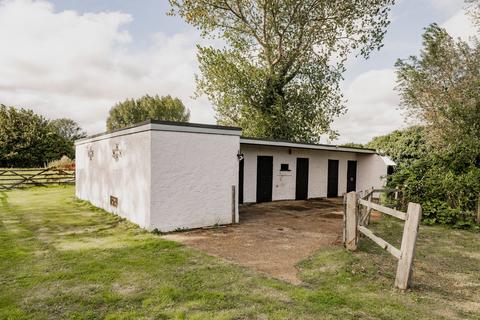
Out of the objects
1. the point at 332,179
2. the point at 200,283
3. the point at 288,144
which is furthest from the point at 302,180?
the point at 200,283

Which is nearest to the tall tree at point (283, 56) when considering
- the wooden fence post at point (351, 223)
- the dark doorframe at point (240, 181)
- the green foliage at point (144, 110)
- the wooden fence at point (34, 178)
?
the dark doorframe at point (240, 181)

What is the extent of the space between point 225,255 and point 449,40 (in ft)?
46.8

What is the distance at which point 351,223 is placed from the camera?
6.38 metres

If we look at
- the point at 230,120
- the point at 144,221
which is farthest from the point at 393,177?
the point at 230,120

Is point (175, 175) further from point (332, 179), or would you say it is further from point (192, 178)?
point (332, 179)

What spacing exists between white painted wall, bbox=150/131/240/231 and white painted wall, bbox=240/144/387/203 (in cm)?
411

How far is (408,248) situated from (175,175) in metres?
5.59

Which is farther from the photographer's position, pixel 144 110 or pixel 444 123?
pixel 144 110

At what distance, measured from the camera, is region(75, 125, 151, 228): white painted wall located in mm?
7995

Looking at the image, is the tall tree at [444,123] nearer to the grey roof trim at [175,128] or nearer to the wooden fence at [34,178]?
the grey roof trim at [175,128]

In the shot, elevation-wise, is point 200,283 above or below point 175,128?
below

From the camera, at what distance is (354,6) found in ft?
57.8

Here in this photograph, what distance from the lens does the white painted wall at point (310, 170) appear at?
43.5ft

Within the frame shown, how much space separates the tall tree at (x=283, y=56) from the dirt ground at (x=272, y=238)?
926cm
